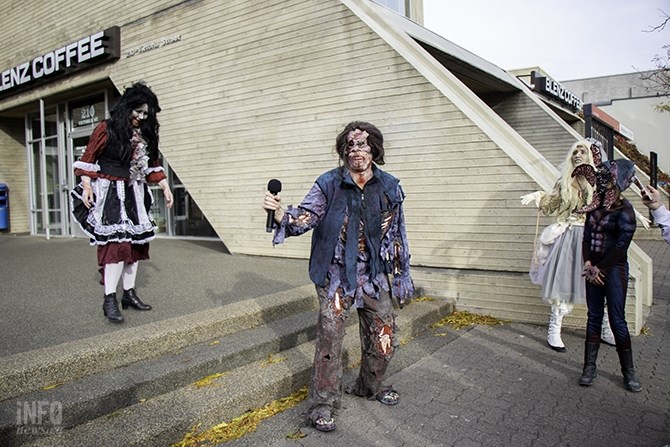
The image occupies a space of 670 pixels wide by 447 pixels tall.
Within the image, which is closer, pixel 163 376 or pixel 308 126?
pixel 163 376

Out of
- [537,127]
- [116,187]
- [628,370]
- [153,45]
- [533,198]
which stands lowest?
[628,370]

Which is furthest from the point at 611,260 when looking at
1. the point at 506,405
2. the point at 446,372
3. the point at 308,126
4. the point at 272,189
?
the point at 308,126

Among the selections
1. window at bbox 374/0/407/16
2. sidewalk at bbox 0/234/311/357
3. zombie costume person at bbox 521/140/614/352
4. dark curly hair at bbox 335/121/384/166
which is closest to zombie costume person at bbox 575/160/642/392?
zombie costume person at bbox 521/140/614/352

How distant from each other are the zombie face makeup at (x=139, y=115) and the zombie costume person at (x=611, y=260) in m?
4.01

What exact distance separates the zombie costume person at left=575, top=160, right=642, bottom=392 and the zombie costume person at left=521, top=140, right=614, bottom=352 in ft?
2.50

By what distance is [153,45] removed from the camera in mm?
9375

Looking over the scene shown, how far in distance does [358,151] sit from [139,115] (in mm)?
2306

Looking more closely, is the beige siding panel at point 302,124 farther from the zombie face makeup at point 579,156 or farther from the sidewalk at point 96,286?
the sidewalk at point 96,286

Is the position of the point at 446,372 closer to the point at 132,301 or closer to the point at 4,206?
the point at 132,301

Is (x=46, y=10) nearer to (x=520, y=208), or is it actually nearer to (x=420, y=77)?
(x=420, y=77)

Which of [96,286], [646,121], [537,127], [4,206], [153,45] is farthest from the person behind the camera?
[646,121]

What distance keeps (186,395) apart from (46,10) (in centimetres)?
1178

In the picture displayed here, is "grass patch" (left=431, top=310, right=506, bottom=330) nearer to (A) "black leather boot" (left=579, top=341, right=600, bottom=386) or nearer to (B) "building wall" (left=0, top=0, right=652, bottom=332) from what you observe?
(B) "building wall" (left=0, top=0, right=652, bottom=332)

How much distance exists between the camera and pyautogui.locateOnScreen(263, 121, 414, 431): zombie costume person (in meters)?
3.47
